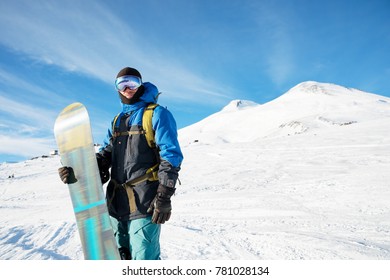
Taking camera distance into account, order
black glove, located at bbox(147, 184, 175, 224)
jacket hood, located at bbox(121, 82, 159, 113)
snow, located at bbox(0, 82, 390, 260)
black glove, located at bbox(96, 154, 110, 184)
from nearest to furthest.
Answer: black glove, located at bbox(147, 184, 175, 224), jacket hood, located at bbox(121, 82, 159, 113), black glove, located at bbox(96, 154, 110, 184), snow, located at bbox(0, 82, 390, 260)

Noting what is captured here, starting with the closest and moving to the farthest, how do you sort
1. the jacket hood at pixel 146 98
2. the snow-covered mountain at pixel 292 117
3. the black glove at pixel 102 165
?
1. the jacket hood at pixel 146 98
2. the black glove at pixel 102 165
3. the snow-covered mountain at pixel 292 117

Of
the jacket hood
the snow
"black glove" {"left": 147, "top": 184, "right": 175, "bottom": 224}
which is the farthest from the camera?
the snow

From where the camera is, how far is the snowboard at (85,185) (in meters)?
2.91

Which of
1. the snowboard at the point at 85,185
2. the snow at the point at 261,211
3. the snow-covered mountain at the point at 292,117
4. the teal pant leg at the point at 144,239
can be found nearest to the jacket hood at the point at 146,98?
the snowboard at the point at 85,185

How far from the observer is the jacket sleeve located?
268 centimetres

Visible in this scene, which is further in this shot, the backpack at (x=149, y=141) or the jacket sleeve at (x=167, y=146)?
the backpack at (x=149, y=141)

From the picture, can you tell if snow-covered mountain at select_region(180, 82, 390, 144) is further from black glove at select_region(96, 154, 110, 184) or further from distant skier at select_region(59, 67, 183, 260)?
distant skier at select_region(59, 67, 183, 260)

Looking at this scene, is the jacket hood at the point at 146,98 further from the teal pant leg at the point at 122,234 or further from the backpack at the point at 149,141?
the teal pant leg at the point at 122,234

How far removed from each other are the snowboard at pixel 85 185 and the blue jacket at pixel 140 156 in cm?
16

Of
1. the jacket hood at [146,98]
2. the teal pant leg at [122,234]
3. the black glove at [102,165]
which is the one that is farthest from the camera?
the black glove at [102,165]

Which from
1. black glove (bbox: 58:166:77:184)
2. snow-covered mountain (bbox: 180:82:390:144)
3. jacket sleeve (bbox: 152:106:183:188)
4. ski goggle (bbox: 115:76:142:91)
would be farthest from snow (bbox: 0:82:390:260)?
snow-covered mountain (bbox: 180:82:390:144)

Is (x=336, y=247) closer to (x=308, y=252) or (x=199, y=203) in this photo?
(x=308, y=252)

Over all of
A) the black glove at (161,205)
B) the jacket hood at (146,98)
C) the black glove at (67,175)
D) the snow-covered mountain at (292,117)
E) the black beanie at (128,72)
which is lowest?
the black glove at (161,205)

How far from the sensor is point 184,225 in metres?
6.08
